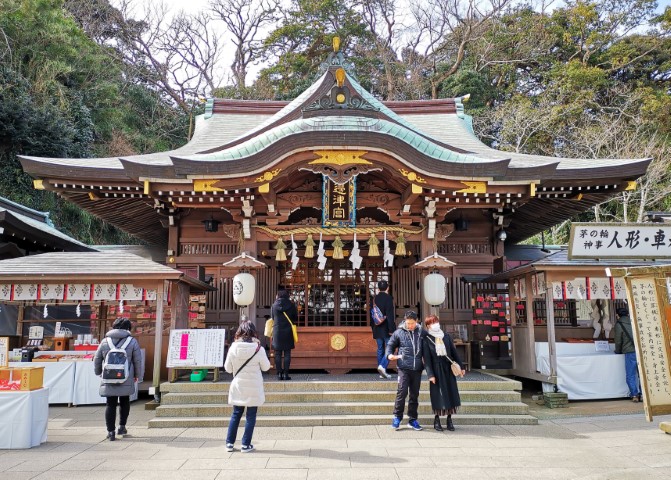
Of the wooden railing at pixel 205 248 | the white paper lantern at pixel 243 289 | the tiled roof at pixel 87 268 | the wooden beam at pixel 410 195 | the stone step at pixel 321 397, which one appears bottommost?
the stone step at pixel 321 397

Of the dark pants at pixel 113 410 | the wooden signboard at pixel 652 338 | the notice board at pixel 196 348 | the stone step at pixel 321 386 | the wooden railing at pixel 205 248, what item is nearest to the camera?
the wooden signboard at pixel 652 338

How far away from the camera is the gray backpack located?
6.64 metres

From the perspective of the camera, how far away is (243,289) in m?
9.66

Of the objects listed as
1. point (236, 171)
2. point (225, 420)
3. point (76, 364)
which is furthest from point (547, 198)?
point (76, 364)

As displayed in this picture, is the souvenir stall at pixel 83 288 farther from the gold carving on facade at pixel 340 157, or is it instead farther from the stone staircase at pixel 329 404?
the gold carving on facade at pixel 340 157

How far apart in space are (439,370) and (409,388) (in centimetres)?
53

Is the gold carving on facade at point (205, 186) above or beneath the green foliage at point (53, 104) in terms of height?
beneath

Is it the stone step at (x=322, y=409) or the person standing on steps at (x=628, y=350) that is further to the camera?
the person standing on steps at (x=628, y=350)

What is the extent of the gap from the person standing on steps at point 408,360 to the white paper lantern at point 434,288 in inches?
115

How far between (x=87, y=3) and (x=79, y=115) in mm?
12661

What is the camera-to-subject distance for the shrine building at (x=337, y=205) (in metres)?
9.73

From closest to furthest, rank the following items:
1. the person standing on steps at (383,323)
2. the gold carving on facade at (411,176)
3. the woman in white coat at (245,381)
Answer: the woman in white coat at (245,381)
the person standing on steps at (383,323)
the gold carving on facade at (411,176)

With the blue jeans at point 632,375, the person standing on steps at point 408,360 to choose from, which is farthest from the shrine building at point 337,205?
the person standing on steps at point 408,360

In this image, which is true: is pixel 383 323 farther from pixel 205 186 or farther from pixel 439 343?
pixel 205 186
